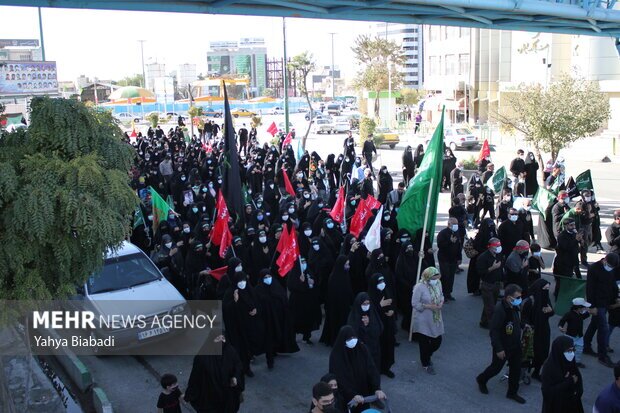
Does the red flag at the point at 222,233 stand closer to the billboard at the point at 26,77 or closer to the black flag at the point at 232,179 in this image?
the black flag at the point at 232,179

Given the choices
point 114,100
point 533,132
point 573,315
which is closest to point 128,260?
point 573,315

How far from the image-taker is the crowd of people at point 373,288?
596 cm

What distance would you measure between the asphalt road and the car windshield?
951 millimetres

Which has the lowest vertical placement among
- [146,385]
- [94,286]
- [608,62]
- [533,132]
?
[146,385]

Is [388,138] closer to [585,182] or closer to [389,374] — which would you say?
[585,182]

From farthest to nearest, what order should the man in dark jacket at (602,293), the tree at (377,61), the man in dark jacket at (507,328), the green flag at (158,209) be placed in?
the tree at (377,61)
the green flag at (158,209)
the man in dark jacket at (602,293)
the man in dark jacket at (507,328)

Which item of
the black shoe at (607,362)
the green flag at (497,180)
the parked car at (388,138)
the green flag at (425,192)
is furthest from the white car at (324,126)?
the black shoe at (607,362)

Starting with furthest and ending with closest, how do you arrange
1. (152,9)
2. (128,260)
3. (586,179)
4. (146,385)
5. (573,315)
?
(586,179) < (152,9) < (128,260) < (146,385) < (573,315)

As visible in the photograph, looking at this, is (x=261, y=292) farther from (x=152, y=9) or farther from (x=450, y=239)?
(x=152, y=9)

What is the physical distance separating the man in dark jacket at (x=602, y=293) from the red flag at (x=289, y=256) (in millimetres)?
3579

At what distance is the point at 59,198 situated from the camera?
4.77m

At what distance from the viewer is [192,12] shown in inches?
431

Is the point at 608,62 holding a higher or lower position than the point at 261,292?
higher

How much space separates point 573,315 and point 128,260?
19.3 feet
